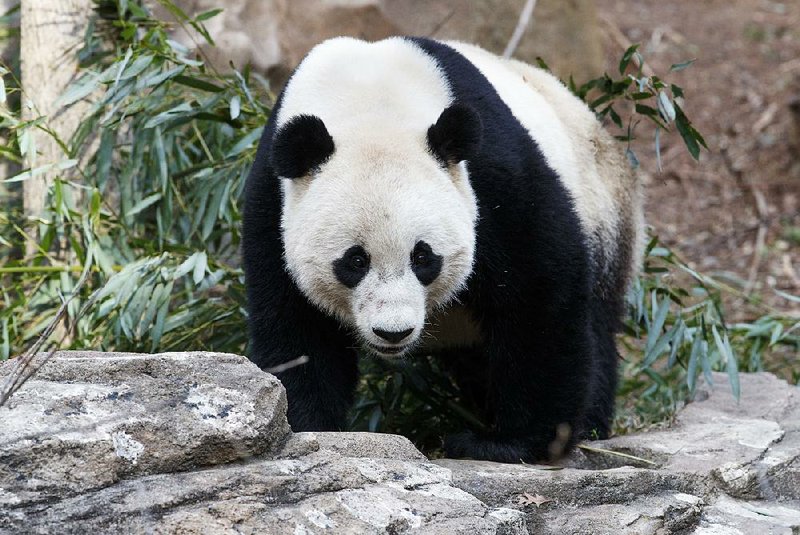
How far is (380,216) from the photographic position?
3043mm

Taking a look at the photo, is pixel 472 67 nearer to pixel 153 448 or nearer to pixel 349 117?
pixel 349 117

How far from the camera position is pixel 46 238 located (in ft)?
15.3

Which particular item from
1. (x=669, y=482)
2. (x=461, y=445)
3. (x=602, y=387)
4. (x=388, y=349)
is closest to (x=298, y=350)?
(x=388, y=349)

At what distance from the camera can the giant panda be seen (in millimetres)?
3102

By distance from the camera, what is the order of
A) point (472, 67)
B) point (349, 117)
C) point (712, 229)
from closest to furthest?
1. point (349, 117)
2. point (472, 67)
3. point (712, 229)

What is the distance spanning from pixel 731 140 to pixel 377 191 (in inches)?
286

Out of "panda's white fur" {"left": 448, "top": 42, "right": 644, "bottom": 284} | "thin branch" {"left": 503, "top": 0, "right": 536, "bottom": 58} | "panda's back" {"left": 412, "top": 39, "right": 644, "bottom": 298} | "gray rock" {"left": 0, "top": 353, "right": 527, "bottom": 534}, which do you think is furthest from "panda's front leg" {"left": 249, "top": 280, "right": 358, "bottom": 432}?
"thin branch" {"left": 503, "top": 0, "right": 536, "bottom": 58}

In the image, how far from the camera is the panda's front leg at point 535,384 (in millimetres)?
3566

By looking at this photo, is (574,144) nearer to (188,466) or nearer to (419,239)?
(419,239)

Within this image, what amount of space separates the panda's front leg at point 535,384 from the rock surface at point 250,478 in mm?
392

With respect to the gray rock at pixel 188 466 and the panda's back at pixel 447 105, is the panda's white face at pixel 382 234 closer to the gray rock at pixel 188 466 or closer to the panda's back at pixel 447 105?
the panda's back at pixel 447 105

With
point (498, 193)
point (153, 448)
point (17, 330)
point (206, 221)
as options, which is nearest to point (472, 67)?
point (498, 193)

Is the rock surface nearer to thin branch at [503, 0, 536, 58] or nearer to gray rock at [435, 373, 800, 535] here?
gray rock at [435, 373, 800, 535]

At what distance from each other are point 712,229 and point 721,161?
1075mm
